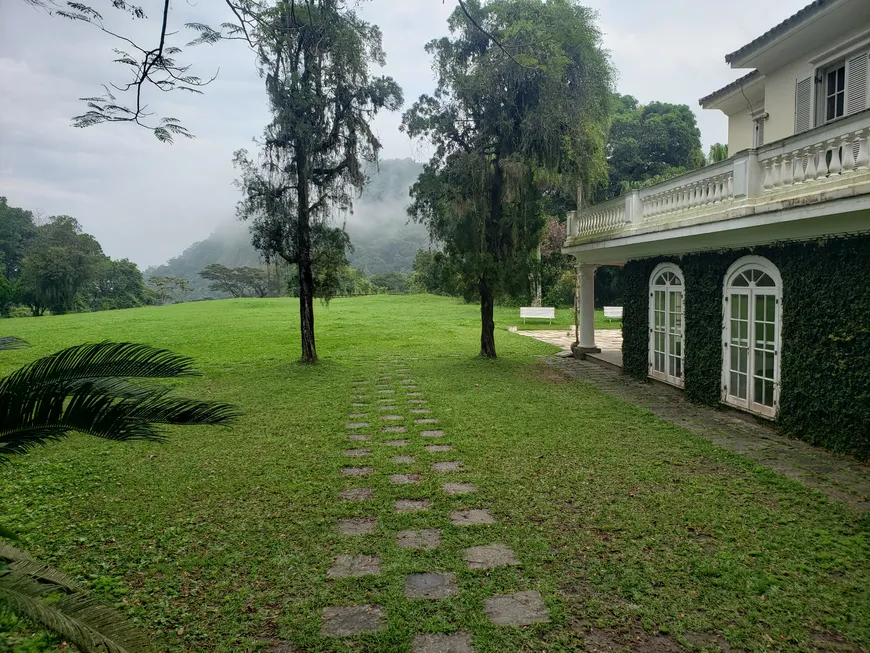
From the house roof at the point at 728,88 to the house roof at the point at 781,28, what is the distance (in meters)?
1.58

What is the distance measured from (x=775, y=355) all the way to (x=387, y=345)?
12.0 metres

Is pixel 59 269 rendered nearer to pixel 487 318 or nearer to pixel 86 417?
pixel 487 318

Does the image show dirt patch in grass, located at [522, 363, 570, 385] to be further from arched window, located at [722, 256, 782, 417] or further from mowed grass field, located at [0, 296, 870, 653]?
arched window, located at [722, 256, 782, 417]

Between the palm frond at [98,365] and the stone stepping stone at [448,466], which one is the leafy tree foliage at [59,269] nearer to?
the stone stepping stone at [448,466]

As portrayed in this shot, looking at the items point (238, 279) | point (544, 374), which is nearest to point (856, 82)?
point (544, 374)

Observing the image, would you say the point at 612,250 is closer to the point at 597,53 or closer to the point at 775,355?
the point at 775,355

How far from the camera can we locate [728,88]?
11.3m

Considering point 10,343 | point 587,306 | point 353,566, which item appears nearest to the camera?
point 10,343

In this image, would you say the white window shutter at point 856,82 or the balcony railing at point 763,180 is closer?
the balcony railing at point 763,180

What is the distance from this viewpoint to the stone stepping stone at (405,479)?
524 cm

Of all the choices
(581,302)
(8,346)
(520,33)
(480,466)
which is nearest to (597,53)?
(520,33)

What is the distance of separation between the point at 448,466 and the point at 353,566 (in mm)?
2198

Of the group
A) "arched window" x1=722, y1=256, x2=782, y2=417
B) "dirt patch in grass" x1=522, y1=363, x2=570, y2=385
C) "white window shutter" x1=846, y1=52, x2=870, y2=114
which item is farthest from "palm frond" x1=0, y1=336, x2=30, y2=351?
"white window shutter" x1=846, y1=52, x2=870, y2=114

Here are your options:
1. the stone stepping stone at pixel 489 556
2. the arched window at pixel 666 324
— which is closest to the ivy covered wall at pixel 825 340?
the arched window at pixel 666 324
